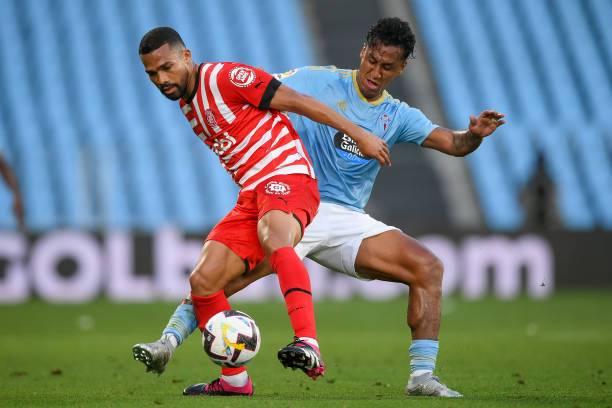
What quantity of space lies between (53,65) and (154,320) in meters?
9.10

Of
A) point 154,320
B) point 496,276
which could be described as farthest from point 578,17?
point 154,320

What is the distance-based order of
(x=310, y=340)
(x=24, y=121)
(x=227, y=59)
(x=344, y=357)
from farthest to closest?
(x=227, y=59)
(x=24, y=121)
(x=344, y=357)
(x=310, y=340)

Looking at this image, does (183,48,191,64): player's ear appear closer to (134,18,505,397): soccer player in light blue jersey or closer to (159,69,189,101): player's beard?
(159,69,189,101): player's beard

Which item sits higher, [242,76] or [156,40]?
[156,40]

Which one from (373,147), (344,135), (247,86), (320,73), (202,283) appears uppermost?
(320,73)

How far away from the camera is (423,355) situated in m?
5.05

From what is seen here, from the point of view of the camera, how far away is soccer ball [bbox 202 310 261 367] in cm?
471

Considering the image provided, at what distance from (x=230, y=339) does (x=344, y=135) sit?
60.8 inches

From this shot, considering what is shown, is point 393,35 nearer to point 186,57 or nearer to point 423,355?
point 186,57

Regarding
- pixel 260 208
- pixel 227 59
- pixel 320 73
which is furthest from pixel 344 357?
pixel 227 59

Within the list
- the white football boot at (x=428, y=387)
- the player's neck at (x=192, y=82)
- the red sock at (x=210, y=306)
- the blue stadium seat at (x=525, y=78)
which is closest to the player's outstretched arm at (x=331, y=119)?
the player's neck at (x=192, y=82)

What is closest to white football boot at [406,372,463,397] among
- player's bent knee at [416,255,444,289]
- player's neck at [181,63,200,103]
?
player's bent knee at [416,255,444,289]

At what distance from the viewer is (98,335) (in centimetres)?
931

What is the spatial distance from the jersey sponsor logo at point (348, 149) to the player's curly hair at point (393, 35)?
596 mm
